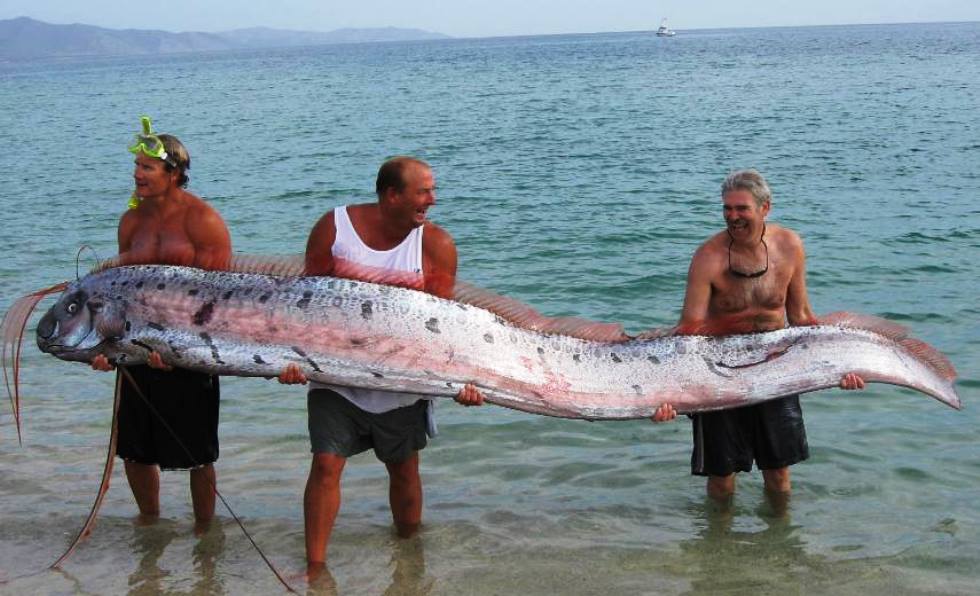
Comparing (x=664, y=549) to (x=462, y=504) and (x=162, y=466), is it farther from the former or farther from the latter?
(x=162, y=466)

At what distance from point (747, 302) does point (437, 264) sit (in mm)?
1591

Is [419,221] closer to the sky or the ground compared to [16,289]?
closer to the sky

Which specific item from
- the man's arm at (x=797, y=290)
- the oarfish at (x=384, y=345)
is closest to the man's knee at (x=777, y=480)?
the man's arm at (x=797, y=290)

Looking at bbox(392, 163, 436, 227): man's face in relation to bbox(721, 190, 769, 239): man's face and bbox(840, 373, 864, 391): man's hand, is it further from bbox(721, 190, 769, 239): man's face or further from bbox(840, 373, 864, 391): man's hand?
bbox(840, 373, 864, 391): man's hand

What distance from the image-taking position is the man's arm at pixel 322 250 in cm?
483

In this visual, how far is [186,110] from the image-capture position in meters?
48.3

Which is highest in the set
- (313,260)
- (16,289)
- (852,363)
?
(313,260)

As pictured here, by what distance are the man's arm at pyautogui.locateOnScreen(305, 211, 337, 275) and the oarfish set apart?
0.08m

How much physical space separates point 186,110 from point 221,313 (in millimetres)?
45953

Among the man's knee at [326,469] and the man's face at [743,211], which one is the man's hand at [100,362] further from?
the man's face at [743,211]

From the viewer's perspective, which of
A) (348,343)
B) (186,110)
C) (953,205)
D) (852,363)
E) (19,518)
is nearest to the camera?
(348,343)

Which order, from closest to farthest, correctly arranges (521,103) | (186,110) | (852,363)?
(852,363) → (521,103) → (186,110)

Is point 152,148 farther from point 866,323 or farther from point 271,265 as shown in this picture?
point 866,323

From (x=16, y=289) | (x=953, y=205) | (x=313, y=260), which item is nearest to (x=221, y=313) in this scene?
(x=313, y=260)
